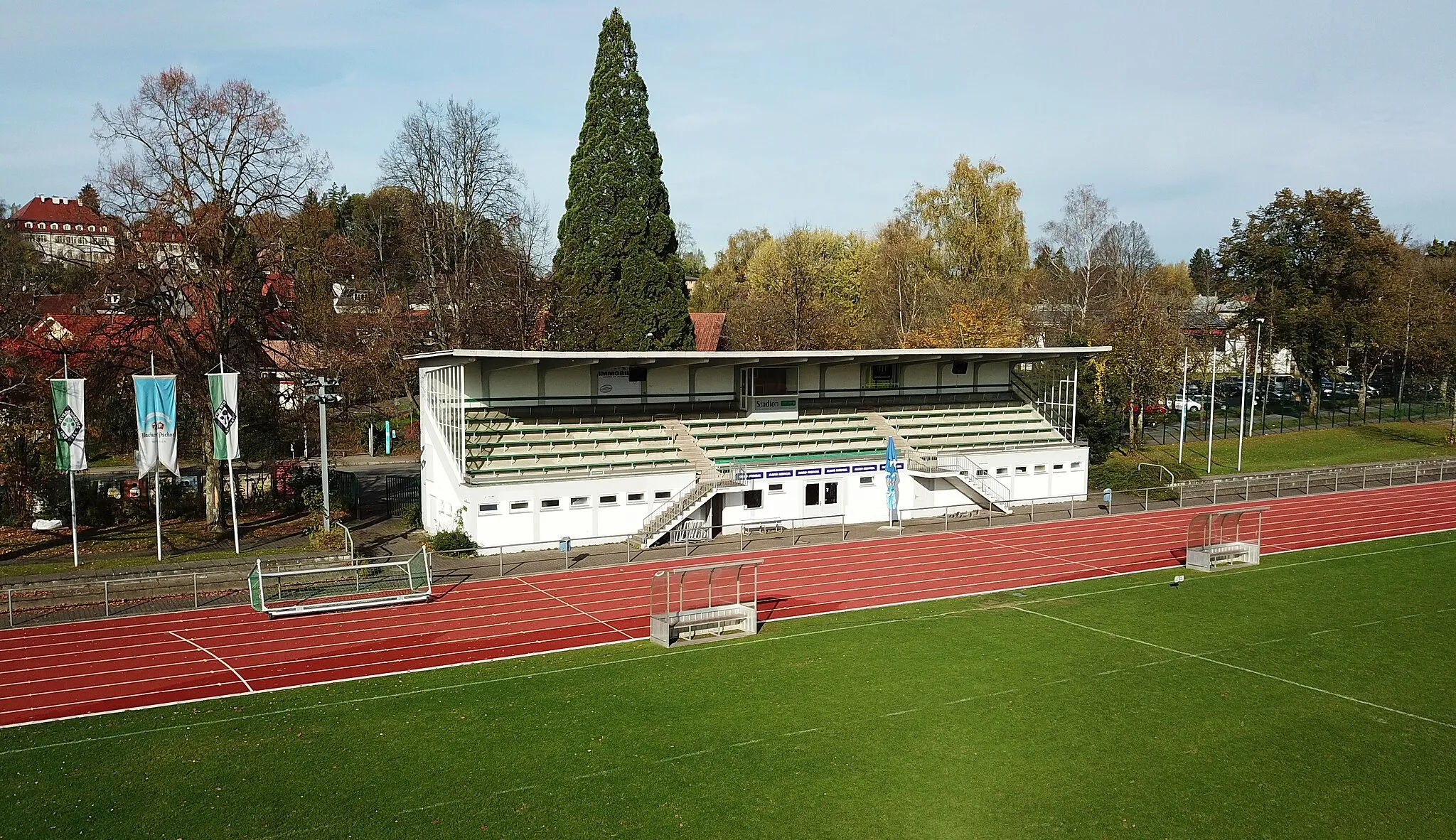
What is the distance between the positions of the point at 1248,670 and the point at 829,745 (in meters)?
9.23

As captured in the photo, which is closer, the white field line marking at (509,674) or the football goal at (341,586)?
the white field line marking at (509,674)

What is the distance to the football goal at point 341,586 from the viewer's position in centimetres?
2298

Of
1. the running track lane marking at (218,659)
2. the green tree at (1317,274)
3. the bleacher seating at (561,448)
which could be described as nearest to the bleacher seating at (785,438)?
the bleacher seating at (561,448)

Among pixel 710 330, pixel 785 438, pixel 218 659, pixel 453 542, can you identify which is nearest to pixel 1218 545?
pixel 785 438

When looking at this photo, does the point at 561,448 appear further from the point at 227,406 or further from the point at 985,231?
the point at 985,231

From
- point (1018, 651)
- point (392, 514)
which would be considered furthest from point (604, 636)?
point (392, 514)

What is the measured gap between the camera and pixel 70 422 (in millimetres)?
27531

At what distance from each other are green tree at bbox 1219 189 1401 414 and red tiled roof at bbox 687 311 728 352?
36484 millimetres

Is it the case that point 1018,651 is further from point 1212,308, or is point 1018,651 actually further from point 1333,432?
point 1212,308

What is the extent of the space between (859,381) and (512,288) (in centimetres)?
1903

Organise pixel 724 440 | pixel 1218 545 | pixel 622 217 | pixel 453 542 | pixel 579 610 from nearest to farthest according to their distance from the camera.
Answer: pixel 579 610
pixel 1218 545
pixel 453 542
pixel 724 440
pixel 622 217

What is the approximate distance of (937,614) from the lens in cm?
2297

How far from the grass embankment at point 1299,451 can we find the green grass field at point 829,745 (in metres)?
25.5

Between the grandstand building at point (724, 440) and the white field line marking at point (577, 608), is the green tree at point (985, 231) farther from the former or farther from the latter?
the white field line marking at point (577, 608)
